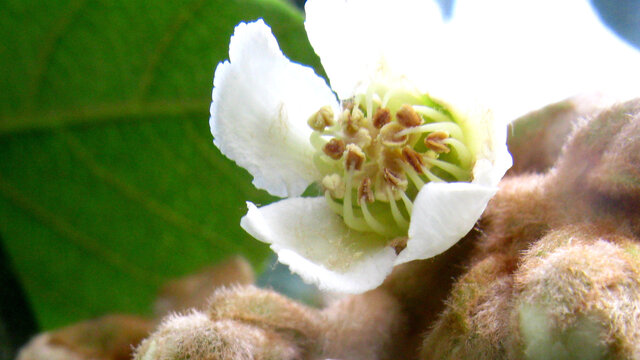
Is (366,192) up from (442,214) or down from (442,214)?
up

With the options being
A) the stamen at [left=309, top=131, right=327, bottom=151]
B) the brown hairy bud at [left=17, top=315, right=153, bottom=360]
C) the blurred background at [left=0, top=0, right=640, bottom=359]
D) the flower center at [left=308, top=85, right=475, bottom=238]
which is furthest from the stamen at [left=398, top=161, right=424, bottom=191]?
the brown hairy bud at [left=17, top=315, right=153, bottom=360]

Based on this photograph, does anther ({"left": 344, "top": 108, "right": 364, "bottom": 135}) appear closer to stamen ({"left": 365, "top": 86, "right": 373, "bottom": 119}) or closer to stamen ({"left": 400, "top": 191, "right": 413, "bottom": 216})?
stamen ({"left": 365, "top": 86, "right": 373, "bottom": 119})

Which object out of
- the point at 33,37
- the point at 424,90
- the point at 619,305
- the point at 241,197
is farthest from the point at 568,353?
the point at 33,37

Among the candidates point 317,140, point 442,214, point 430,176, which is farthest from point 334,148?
point 442,214

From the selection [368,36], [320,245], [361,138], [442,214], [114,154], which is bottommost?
[442,214]

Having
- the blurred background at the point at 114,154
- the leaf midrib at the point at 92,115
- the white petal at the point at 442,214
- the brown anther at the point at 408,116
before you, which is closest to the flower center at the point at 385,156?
the brown anther at the point at 408,116

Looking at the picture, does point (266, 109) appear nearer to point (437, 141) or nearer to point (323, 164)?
point (323, 164)
